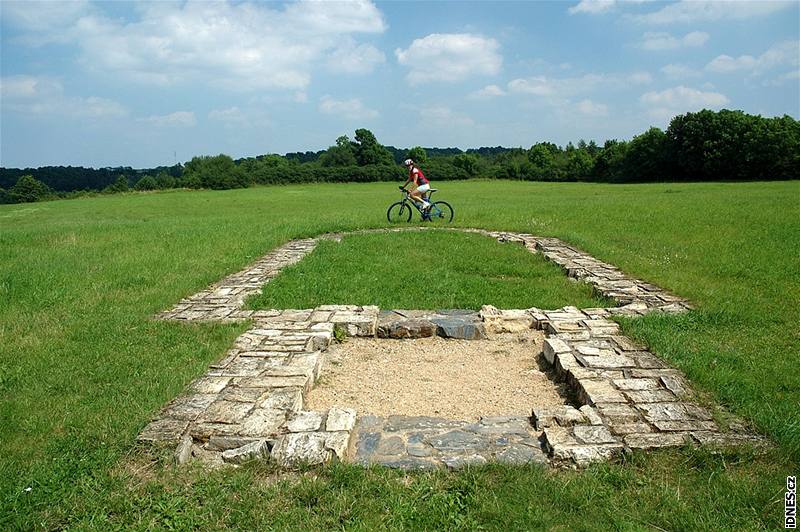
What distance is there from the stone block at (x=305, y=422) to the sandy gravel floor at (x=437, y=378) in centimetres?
64

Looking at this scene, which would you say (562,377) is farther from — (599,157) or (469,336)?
(599,157)

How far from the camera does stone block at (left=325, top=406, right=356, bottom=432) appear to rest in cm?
403

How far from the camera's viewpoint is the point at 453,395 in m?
5.21

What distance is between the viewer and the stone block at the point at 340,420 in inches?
159

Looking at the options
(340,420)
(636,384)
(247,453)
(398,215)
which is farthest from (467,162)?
(247,453)

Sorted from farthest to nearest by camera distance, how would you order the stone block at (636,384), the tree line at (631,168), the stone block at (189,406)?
1. the tree line at (631,168)
2. the stone block at (636,384)
3. the stone block at (189,406)

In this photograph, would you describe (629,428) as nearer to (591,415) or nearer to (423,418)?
(591,415)

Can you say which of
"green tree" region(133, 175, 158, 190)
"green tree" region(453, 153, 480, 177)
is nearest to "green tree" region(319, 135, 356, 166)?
"green tree" region(453, 153, 480, 177)

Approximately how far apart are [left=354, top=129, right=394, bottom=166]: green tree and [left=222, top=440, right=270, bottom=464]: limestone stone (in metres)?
74.5

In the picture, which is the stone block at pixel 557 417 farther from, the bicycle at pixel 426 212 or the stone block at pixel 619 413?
the bicycle at pixel 426 212

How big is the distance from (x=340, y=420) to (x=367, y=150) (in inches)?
2964

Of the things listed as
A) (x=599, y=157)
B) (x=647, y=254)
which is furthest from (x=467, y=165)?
(x=647, y=254)

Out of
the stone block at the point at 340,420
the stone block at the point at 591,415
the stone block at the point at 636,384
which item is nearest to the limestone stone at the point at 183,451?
the stone block at the point at 340,420

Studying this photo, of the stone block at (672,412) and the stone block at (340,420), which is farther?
the stone block at (672,412)
